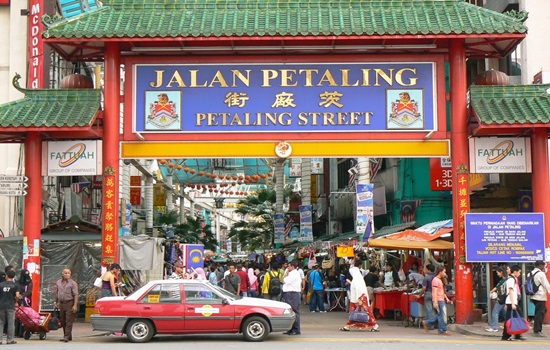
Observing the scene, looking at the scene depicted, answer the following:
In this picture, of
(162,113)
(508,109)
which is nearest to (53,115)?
(162,113)

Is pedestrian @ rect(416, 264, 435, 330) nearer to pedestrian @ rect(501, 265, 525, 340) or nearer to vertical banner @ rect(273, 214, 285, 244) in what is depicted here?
pedestrian @ rect(501, 265, 525, 340)

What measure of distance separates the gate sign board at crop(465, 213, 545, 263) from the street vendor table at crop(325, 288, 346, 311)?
452 inches

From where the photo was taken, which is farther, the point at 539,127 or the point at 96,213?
the point at 96,213

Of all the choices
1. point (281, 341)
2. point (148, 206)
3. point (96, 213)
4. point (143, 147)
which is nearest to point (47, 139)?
point (143, 147)

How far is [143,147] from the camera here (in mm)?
21312

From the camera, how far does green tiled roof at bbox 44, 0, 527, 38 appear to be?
20.3m

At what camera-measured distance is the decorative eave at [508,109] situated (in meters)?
19.8

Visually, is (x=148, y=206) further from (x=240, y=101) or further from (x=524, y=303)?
(x=524, y=303)

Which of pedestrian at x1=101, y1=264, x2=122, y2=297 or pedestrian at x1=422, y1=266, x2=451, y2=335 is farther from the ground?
pedestrian at x1=101, y1=264, x2=122, y2=297

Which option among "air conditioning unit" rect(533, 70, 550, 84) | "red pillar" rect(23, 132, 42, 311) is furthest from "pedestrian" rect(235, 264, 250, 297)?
"air conditioning unit" rect(533, 70, 550, 84)

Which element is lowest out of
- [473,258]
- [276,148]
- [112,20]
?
[473,258]

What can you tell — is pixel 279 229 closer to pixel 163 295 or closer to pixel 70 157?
pixel 70 157

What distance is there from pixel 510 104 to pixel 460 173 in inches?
82.6

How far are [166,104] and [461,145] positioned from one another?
760 centimetres
